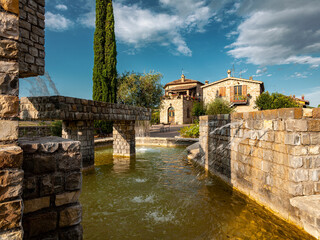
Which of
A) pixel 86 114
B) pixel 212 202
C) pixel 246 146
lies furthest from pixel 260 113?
pixel 86 114

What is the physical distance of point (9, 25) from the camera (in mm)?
1642

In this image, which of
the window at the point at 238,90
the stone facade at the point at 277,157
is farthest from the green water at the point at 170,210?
the window at the point at 238,90

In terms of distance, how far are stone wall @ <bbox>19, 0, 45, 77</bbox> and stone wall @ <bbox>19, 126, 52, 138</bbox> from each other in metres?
6.98

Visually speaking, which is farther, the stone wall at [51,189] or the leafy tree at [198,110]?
the leafy tree at [198,110]

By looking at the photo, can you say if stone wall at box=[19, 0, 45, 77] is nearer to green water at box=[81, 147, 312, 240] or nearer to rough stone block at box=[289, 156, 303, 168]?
green water at box=[81, 147, 312, 240]

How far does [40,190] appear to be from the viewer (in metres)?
1.95

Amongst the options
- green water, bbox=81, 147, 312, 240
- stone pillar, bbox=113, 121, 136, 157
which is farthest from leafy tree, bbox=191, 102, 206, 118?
green water, bbox=81, 147, 312, 240

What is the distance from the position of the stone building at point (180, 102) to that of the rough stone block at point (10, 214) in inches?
1142

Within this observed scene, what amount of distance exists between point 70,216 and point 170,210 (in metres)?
2.83

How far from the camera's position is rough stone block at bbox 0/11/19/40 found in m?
1.61

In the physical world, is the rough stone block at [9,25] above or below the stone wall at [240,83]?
below

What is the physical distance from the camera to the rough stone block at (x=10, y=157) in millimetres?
1498

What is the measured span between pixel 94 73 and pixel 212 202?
14.3 m

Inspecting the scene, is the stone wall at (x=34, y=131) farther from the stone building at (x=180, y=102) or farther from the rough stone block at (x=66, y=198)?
the stone building at (x=180, y=102)
